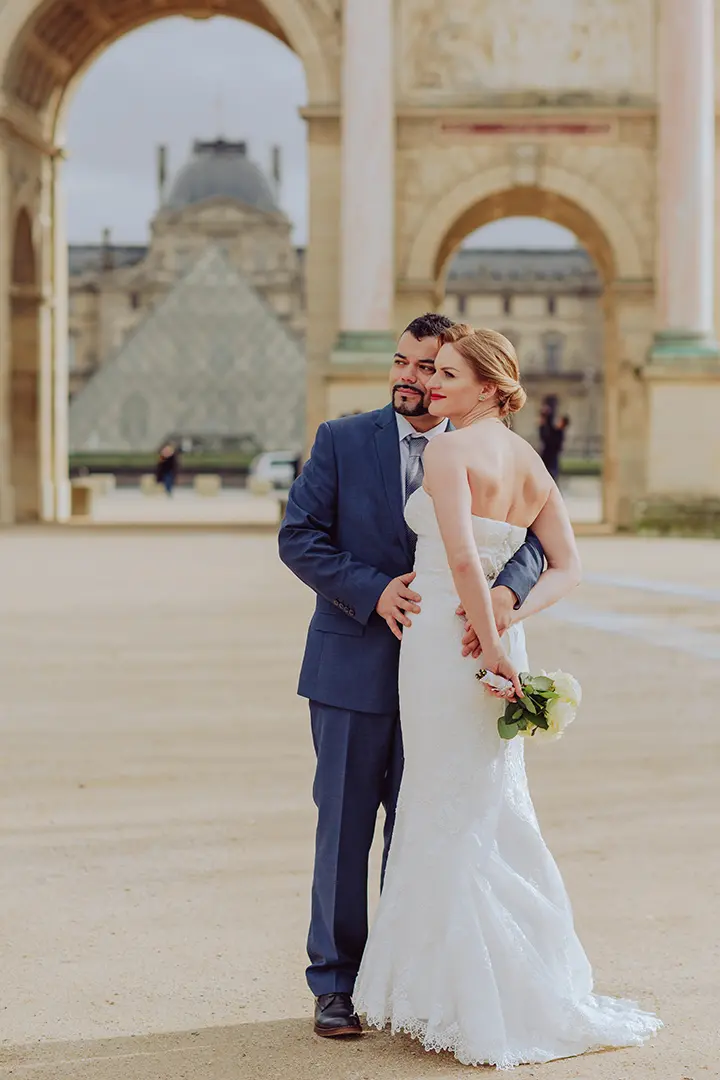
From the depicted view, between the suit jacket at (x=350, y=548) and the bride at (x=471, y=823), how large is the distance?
0.15 m

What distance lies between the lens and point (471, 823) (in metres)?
4.16

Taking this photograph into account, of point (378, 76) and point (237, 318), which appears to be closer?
point (378, 76)

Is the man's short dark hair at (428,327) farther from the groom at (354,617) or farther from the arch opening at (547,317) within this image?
the arch opening at (547,317)

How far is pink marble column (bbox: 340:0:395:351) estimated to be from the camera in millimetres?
23922

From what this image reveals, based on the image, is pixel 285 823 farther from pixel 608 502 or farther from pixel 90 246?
pixel 90 246

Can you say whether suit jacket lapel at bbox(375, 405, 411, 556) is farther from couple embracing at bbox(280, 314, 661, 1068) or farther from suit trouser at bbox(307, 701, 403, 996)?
suit trouser at bbox(307, 701, 403, 996)

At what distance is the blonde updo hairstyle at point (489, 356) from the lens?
4195 millimetres

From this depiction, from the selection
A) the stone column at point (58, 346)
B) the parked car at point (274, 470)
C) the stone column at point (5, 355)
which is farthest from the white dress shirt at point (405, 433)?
the parked car at point (274, 470)

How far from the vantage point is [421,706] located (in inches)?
165

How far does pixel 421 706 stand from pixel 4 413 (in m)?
22.8

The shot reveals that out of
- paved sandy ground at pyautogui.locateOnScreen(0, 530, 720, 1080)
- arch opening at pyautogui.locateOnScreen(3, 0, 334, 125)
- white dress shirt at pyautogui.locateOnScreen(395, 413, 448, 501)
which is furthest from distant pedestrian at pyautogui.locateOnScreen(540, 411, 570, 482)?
white dress shirt at pyautogui.locateOnScreen(395, 413, 448, 501)

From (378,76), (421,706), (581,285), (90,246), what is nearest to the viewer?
(421,706)

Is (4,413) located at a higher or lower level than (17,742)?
higher

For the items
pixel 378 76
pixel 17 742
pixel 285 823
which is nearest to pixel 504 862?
pixel 285 823
